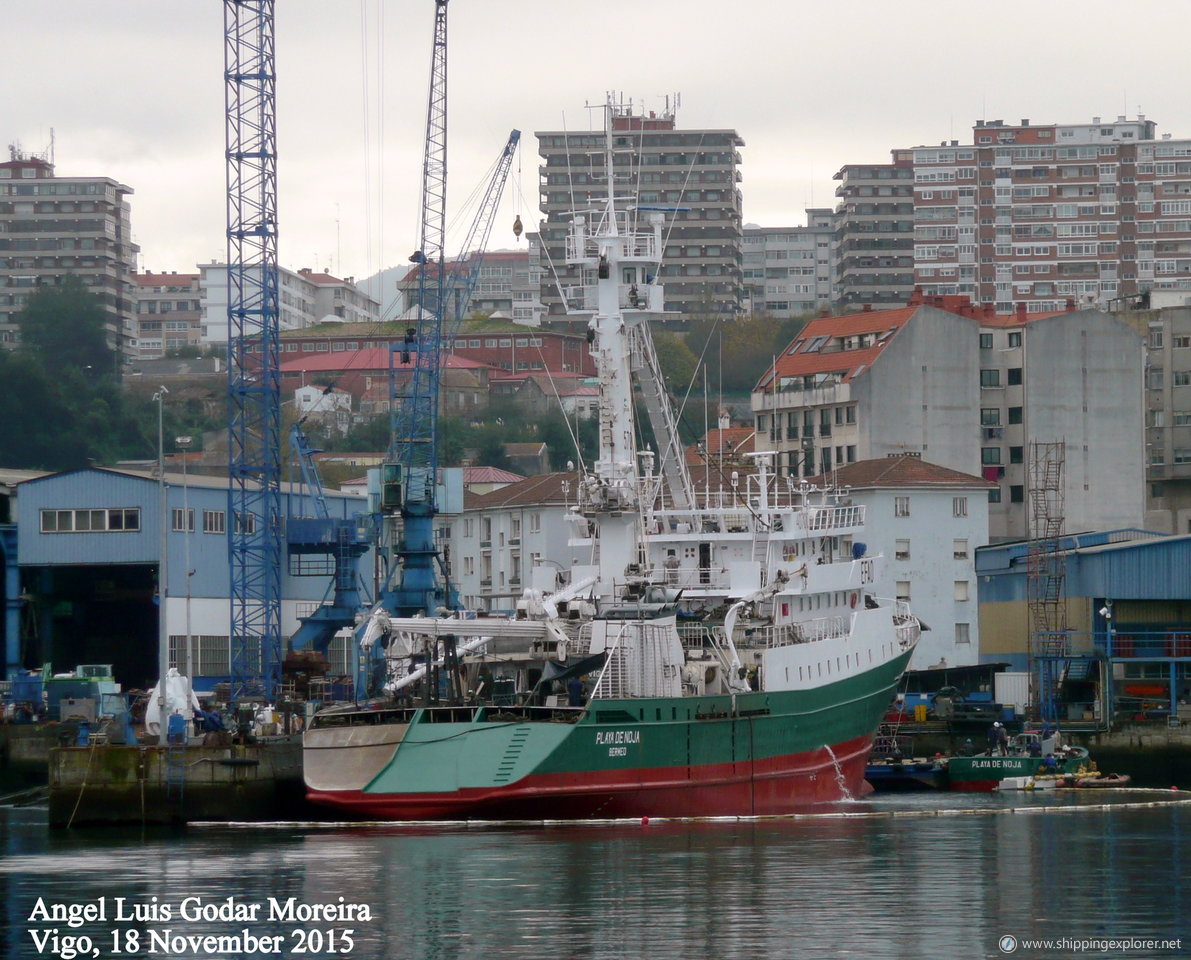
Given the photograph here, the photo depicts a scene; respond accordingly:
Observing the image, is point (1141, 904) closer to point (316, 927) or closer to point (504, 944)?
point (504, 944)

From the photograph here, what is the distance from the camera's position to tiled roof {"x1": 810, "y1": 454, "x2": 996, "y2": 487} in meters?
86.0

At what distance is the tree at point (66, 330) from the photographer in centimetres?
16250

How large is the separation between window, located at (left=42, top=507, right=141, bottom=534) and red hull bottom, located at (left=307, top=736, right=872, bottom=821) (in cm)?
2732

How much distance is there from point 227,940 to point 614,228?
29.5 metres

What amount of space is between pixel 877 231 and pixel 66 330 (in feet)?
245

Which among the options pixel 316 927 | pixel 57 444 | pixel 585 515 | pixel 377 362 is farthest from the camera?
pixel 377 362

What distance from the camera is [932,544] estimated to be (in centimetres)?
8675

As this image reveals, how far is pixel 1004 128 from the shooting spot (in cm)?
17525

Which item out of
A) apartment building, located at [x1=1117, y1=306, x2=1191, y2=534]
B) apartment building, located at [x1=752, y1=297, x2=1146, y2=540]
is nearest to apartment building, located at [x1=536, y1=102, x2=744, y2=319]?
apartment building, located at [x1=1117, y1=306, x2=1191, y2=534]

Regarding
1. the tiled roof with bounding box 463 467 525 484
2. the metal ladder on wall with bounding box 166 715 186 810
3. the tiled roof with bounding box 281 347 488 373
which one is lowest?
the metal ladder on wall with bounding box 166 715 186 810

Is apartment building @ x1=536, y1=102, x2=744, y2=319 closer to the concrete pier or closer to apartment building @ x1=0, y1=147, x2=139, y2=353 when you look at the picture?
apartment building @ x1=0, y1=147, x2=139, y2=353

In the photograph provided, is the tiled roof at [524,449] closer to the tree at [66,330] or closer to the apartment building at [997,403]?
the apartment building at [997,403]

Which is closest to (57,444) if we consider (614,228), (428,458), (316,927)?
(428,458)

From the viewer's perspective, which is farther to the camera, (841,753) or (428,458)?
(428,458)
